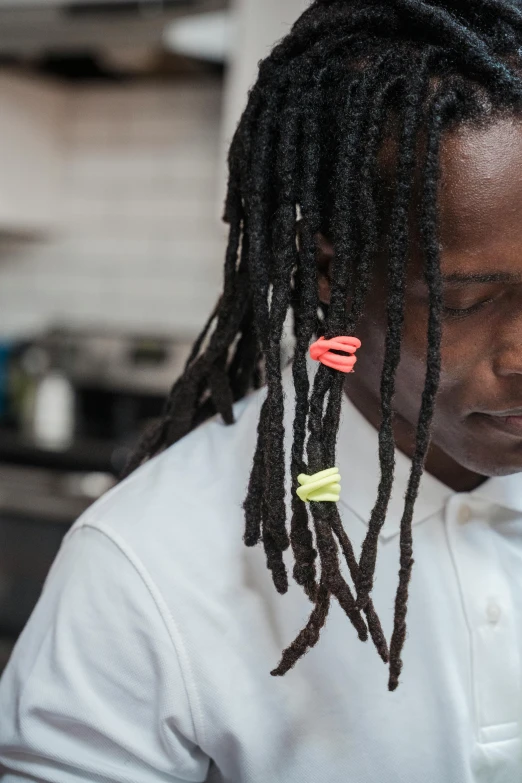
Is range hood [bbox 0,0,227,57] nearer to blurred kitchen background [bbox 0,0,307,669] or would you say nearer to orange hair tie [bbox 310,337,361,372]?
blurred kitchen background [bbox 0,0,307,669]

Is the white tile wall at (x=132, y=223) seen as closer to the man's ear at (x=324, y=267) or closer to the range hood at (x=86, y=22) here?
the range hood at (x=86, y=22)

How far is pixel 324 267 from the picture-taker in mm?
726

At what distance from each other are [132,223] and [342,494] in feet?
6.58

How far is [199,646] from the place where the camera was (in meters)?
0.73

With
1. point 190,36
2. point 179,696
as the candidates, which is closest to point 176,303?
point 190,36

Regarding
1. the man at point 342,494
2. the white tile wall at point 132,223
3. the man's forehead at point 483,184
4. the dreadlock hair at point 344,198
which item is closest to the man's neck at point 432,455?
the man at point 342,494

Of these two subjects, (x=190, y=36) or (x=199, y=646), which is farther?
(x=190, y=36)

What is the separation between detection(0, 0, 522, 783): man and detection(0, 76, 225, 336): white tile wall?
1772 mm

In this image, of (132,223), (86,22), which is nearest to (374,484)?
(86,22)

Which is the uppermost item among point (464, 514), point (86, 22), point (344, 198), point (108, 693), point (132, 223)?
point (86, 22)

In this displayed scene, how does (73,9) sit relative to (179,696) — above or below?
above

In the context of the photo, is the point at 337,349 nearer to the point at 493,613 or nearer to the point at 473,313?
the point at 473,313

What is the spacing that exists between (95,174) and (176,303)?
1.62 feet

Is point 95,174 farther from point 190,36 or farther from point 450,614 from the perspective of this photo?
point 450,614
